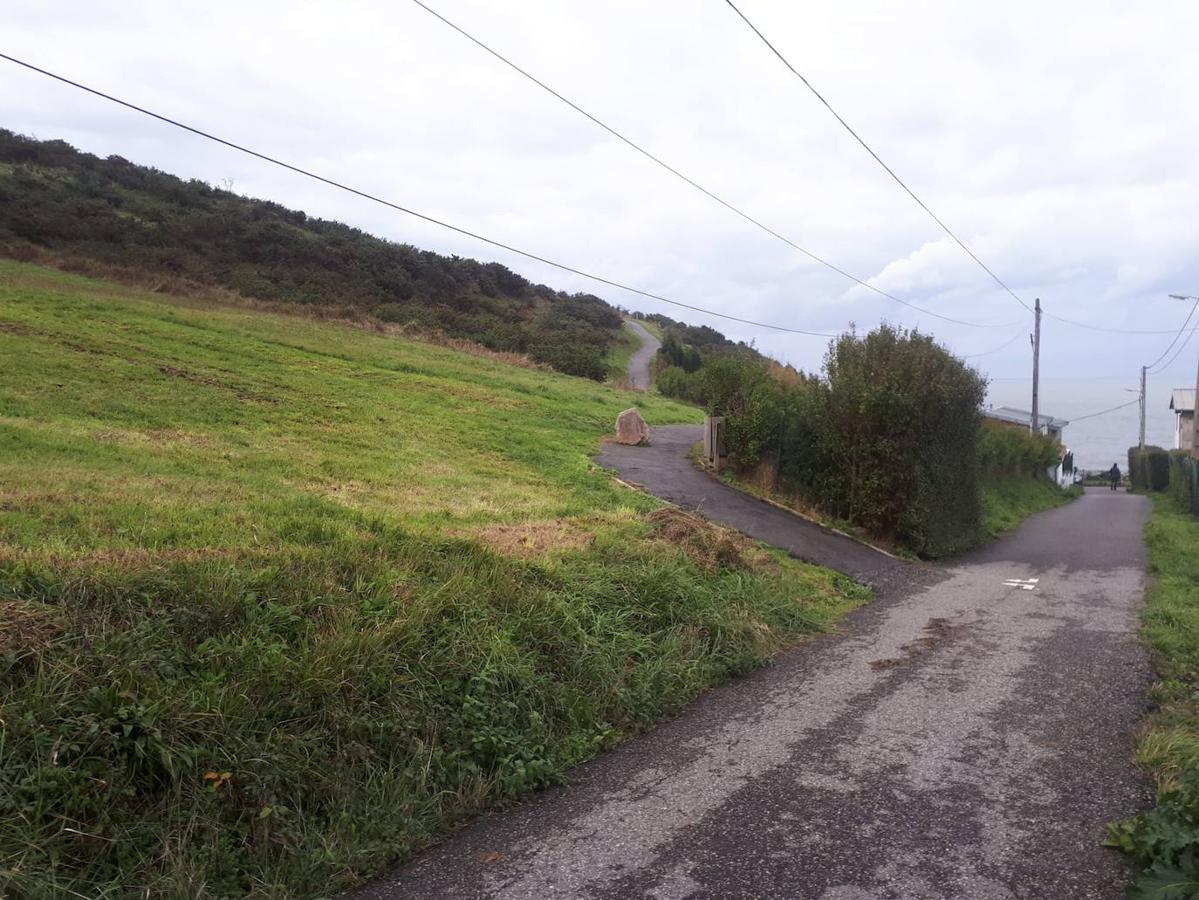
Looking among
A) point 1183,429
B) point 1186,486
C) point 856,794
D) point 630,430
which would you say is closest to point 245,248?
point 630,430

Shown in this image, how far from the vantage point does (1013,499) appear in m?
29.5

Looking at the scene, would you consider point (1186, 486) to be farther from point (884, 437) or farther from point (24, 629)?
point (24, 629)

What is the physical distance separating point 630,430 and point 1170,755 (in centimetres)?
1534

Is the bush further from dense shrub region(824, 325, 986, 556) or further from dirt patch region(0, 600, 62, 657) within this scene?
dirt patch region(0, 600, 62, 657)

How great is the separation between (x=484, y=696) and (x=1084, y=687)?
5.08m

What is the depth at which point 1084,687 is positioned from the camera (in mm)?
7355

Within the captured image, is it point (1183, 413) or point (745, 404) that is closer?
point (745, 404)

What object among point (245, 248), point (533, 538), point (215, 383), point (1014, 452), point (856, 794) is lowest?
point (856, 794)

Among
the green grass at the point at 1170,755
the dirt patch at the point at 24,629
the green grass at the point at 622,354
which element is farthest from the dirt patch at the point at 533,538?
the green grass at the point at 622,354

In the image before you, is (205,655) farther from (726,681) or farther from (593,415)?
(593,415)

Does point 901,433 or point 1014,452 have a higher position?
point 901,433

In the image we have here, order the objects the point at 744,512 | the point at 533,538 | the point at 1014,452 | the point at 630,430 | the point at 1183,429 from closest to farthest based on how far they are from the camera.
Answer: the point at 533,538
the point at 744,512
the point at 630,430
the point at 1014,452
the point at 1183,429

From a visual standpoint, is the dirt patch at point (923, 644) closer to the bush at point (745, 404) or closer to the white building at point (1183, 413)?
the bush at point (745, 404)

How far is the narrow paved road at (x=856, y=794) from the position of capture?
13.4ft
